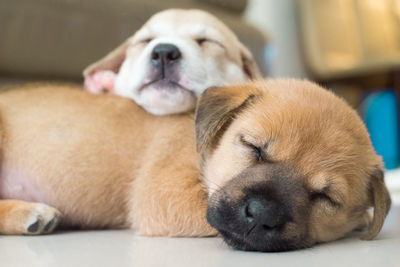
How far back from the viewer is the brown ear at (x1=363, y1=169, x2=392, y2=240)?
78.0 inches

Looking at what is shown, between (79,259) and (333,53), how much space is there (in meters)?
6.55

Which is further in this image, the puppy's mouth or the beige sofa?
the beige sofa

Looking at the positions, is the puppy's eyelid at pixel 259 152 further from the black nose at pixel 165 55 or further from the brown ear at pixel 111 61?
the brown ear at pixel 111 61

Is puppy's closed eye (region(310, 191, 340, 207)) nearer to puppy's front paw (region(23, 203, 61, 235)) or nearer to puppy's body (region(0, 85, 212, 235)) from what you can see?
puppy's body (region(0, 85, 212, 235))

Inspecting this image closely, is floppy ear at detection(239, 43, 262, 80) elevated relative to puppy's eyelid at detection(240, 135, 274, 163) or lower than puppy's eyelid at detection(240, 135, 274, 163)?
elevated

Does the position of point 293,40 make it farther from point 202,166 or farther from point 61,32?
point 202,166

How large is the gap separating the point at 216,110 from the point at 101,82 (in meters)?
1.18

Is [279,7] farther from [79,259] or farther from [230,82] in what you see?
[79,259]

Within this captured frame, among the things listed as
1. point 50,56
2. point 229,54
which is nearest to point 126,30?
point 50,56

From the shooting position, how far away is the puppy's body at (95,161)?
2.26 m

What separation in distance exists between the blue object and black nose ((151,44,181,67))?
4971 millimetres

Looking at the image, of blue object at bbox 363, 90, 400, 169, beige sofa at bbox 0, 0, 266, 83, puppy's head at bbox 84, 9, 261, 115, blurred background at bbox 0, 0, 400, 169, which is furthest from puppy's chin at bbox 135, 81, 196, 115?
blue object at bbox 363, 90, 400, 169

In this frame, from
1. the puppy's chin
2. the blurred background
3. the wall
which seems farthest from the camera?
the wall

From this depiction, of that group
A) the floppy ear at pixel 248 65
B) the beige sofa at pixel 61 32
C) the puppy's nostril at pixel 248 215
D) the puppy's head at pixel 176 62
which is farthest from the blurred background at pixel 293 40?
the puppy's nostril at pixel 248 215
